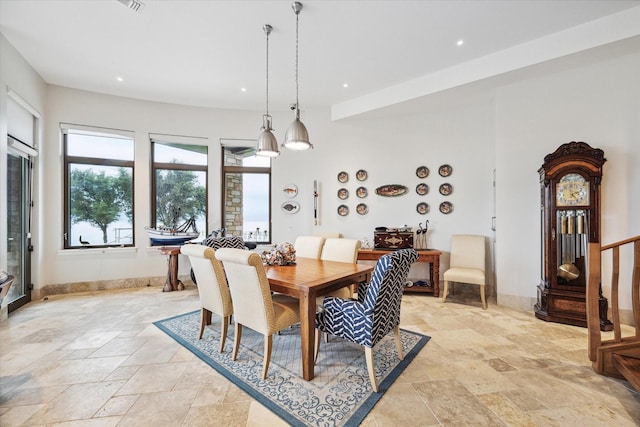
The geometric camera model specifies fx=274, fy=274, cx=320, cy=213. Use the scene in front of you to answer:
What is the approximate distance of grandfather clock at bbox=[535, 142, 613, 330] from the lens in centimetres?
292

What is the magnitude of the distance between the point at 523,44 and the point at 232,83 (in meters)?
3.80

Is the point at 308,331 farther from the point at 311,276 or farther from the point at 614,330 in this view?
the point at 614,330

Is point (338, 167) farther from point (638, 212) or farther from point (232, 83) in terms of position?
point (638, 212)

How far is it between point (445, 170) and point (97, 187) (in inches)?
226

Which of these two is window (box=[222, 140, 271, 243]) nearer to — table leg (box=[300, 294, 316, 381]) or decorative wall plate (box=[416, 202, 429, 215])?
decorative wall plate (box=[416, 202, 429, 215])

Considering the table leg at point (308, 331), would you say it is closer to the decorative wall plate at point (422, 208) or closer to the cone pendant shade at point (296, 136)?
the cone pendant shade at point (296, 136)

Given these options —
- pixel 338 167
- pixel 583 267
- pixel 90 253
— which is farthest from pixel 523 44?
pixel 90 253

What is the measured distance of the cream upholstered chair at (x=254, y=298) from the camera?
2.01 metres

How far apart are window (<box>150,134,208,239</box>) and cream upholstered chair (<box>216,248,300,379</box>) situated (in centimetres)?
329

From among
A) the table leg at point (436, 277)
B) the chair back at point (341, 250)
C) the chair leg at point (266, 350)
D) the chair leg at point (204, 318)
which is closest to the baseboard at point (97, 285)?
the chair leg at point (204, 318)

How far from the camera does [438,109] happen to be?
14.6ft

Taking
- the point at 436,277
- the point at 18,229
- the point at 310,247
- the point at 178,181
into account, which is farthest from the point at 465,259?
the point at 18,229

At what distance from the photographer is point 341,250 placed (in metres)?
3.22

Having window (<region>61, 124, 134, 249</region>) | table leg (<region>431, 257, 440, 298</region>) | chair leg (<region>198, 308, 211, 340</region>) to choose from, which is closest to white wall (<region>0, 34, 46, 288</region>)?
window (<region>61, 124, 134, 249</region>)
